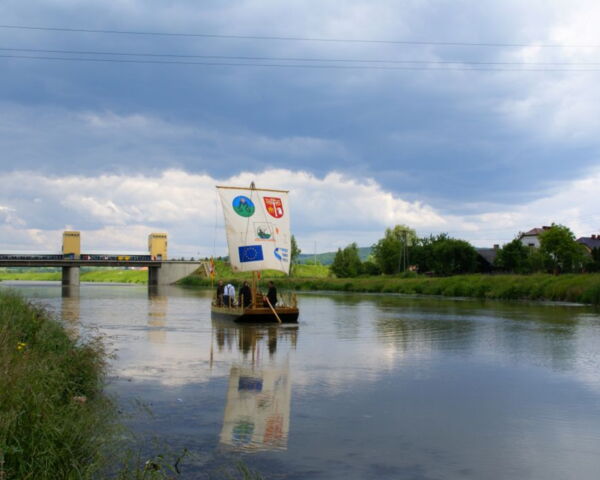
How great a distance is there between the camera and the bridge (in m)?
99.9

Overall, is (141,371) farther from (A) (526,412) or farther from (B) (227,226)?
(B) (227,226)

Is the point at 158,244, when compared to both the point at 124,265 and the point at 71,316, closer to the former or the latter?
the point at 124,265

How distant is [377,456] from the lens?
27.6ft

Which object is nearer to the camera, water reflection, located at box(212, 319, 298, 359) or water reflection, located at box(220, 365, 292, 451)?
water reflection, located at box(220, 365, 292, 451)

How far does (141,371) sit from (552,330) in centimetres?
1840

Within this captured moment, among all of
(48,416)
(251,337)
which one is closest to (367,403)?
(48,416)

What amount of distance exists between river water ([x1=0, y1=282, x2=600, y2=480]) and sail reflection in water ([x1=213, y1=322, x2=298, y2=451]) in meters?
0.03

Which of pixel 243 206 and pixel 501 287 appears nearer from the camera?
pixel 243 206

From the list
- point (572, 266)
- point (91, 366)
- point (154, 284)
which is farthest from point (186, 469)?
point (154, 284)

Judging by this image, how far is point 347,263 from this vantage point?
341ft

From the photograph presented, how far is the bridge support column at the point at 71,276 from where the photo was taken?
4237 inches

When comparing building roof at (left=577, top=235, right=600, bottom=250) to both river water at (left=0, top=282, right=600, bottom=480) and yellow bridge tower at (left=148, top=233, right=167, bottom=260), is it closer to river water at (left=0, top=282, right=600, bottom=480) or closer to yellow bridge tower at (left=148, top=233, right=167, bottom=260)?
yellow bridge tower at (left=148, top=233, right=167, bottom=260)

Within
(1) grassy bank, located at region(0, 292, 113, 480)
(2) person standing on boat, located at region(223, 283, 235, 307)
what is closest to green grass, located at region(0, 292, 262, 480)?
(1) grassy bank, located at region(0, 292, 113, 480)

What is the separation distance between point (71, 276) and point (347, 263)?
46040mm
